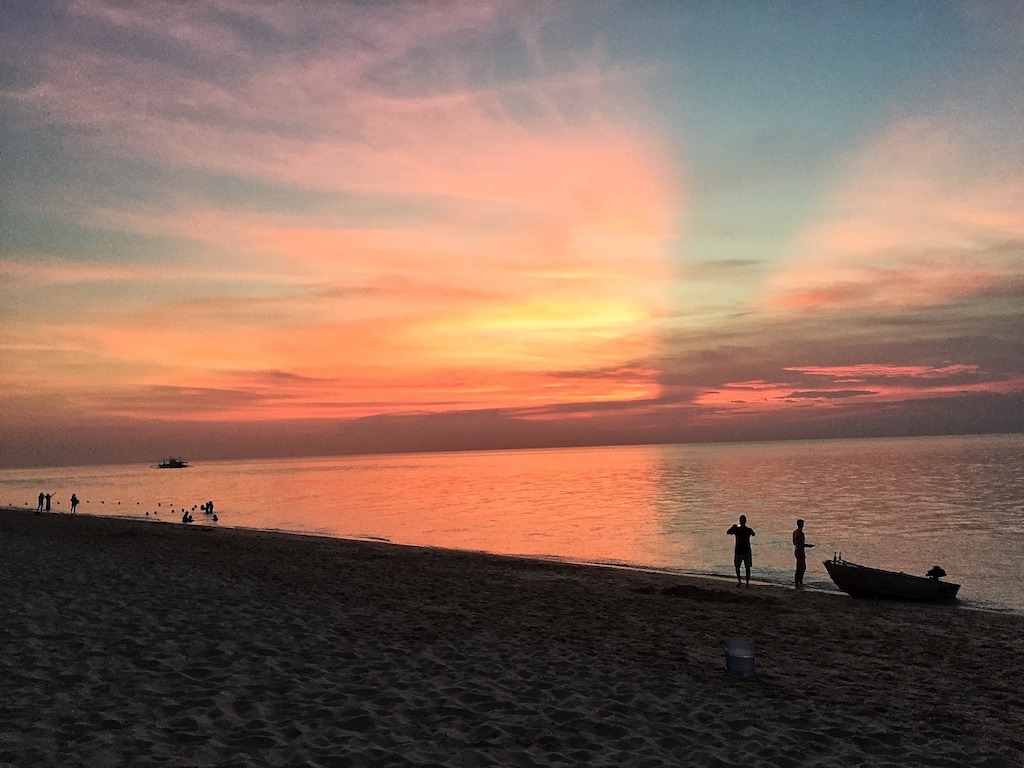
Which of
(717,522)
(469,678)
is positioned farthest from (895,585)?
(717,522)

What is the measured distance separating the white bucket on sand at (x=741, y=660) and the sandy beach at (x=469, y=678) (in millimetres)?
185

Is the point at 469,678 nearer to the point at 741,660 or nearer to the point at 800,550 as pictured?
the point at 741,660

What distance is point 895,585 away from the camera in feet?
68.8

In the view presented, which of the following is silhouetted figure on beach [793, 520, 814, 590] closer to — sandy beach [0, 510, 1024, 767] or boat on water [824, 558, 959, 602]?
boat on water [824, 558, 959, 602]

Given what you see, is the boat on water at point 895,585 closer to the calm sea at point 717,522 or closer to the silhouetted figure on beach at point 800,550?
the silhouetted figure on beach at point 800,550

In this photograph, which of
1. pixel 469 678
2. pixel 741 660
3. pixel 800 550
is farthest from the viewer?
pixel 800 550

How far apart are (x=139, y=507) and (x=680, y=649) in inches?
3384

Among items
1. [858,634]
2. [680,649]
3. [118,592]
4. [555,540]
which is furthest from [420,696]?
[555,540]

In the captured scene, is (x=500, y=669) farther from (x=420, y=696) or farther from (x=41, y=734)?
(x=41, y=734)

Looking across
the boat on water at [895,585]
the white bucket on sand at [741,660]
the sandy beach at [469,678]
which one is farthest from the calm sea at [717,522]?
the white bucket on sand at [741,660]

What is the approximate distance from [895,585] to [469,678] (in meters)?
16.8

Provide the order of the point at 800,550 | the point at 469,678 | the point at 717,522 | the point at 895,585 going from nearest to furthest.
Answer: the point at 469,678
the point at 895,585
the point at 800,550
the point at 717,522

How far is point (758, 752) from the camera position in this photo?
7539 mm

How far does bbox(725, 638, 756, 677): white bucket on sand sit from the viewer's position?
34.7 feet
